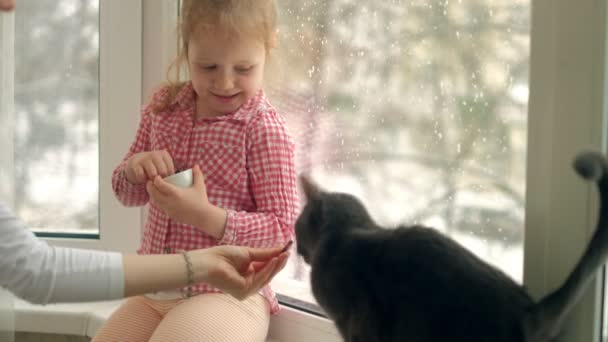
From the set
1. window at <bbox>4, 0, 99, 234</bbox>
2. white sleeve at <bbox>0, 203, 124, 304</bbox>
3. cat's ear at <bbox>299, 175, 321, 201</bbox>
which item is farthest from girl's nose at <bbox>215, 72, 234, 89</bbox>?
window at <bbox>4, 0, 99, 234</bbox>

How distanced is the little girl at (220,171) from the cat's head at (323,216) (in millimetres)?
208

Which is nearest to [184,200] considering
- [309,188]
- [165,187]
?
[165,187]

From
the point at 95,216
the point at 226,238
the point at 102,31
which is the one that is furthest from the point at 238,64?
the point at 95,216

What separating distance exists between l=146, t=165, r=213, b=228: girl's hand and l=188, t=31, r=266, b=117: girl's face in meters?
0.15

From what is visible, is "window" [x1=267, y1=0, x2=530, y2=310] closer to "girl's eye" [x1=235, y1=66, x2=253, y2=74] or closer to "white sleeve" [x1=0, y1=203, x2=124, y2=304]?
"girl's eye" [x1=235, y1=66, x2=253, y2=74]

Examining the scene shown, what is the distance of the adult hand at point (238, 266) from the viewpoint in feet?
2.75

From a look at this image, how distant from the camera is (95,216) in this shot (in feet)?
5.08

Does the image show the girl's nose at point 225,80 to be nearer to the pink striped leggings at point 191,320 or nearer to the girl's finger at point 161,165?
the girl's finger at point 161,165

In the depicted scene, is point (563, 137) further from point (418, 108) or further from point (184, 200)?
point (184, 200)

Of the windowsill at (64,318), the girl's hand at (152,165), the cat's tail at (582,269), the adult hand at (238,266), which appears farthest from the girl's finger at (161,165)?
the cat's tail at (582,269)

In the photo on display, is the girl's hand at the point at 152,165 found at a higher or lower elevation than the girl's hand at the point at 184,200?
higher

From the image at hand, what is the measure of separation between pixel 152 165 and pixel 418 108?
1.38 ft

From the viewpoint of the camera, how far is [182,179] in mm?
1023

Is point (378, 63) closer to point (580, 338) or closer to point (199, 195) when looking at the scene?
point (199, 195)
